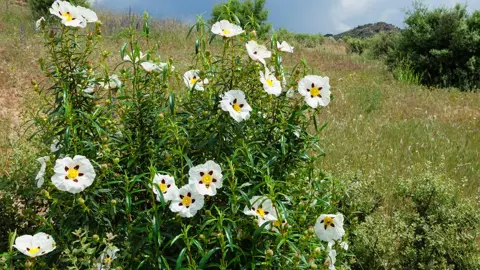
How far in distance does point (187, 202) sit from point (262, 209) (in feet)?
1.27

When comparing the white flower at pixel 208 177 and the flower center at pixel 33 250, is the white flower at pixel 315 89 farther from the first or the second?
the flower center at pixel 33 250

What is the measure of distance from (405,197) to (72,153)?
115 inches

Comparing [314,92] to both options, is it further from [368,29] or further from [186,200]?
[368,29]

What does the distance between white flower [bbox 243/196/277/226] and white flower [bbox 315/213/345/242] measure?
28 cm

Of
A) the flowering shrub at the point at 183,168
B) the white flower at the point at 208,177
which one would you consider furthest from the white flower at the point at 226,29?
the white flower at the point at 208,177

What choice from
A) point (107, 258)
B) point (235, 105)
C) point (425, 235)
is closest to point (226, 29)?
point (235, 105)

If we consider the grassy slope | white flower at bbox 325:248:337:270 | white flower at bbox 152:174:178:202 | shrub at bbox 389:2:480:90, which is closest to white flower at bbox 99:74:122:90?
the grassy slope

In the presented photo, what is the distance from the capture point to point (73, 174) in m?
2.37

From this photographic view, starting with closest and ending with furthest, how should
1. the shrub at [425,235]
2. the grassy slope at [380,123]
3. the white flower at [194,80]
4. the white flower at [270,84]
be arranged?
the white flower at [270,84], the white flower at [194,80], the shrub at [425,235], the grassy slope at [380,123]

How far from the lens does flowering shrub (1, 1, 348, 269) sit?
2.46m

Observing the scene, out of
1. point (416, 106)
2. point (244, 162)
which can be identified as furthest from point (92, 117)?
point (416, 106)

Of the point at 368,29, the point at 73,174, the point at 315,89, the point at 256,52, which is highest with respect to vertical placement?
the point at 368,29

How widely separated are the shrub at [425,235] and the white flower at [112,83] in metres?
1.91

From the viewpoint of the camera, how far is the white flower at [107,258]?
2.42 meters
